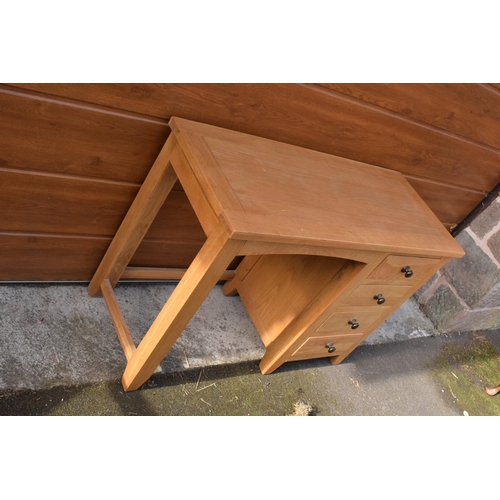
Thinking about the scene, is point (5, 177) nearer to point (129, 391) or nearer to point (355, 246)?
point (129, 391)

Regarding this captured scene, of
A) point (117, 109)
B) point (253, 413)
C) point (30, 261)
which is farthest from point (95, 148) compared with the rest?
point (253, 413)

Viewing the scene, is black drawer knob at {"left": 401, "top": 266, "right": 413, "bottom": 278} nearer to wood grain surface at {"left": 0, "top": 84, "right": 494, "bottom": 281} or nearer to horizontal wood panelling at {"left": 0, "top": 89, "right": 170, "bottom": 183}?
wood grain surface at {"left": 0, "top": 84, "right": 494, "bottom": 281}

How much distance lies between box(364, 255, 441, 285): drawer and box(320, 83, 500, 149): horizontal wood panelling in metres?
0.66

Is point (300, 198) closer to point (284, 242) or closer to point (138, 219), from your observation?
point (284, 242)

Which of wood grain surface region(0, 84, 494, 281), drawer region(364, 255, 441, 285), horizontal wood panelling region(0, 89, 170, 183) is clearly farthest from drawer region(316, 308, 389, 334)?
horizontal wood panelling region(0, 89, 170, 183)

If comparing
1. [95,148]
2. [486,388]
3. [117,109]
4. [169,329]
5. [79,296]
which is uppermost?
[117,109]

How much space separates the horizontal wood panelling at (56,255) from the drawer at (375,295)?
796mm

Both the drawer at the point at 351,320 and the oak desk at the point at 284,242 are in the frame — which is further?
the drawer at the point at 351,320

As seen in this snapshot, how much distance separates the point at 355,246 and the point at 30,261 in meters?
1.24

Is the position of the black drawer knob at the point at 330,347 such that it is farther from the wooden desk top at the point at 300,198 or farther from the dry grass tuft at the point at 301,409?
the wooden desk top at the point at 300,198

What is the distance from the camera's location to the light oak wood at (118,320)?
1937 mm

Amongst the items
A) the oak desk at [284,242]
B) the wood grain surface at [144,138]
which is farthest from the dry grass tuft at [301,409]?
the wood grain surface at [144,138]

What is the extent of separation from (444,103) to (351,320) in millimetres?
1053

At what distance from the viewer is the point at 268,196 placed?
166 centimetres
